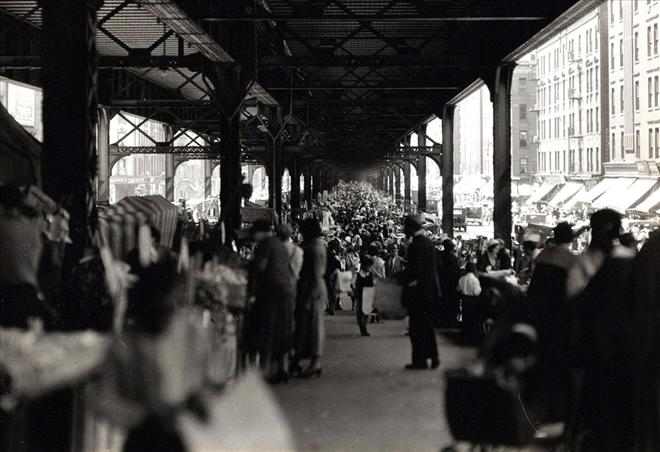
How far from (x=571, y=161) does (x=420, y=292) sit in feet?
245

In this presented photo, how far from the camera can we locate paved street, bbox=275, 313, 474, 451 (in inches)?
343

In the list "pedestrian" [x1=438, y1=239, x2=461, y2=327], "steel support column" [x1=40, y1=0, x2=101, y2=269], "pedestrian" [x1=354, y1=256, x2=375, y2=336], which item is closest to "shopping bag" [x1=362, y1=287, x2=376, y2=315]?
"pedestrian" [x1=354, y1=256, x2=375, y2=336]

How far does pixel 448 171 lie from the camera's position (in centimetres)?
4194

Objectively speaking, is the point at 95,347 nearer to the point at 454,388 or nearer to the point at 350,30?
the point at 454,388

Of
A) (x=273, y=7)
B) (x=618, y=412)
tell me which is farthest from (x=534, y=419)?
(x=273, y=7)

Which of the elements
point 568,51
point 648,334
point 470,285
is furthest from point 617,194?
point 648,334

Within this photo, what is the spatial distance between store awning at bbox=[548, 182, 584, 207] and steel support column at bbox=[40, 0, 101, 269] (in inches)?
2753

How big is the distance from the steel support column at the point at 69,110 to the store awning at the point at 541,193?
79.2m

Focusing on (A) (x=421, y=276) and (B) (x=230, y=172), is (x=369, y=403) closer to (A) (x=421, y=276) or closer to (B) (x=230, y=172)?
(A) (x=421, y=276)

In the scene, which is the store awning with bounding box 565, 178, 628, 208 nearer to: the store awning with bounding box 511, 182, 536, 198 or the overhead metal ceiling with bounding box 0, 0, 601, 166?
the store awning with bounding box 511, 182, 536, 198

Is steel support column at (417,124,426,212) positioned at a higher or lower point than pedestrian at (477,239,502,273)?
higher

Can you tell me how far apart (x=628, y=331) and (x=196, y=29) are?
1093 centimetres

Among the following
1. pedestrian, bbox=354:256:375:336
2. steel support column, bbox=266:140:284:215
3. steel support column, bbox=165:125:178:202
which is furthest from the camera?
steel support column, bbox=165:125:178:202

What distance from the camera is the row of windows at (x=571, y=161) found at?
251ft
